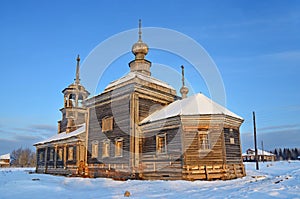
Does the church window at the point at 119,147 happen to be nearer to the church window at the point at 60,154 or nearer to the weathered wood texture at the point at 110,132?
the weathered wood texture at the point at 110,132

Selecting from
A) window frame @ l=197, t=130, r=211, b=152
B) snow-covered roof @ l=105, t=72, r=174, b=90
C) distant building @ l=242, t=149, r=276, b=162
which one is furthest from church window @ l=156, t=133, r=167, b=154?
distant building @ l=242, t=149, r=276, b=162

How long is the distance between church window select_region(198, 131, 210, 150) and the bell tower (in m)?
16.7

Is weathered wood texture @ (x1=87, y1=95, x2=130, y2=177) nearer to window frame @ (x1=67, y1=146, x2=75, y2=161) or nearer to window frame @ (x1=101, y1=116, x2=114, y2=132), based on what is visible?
window frame @ (x1=101, y1=116, x2=114, y2=132)

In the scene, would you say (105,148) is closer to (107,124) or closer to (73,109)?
(107,124)

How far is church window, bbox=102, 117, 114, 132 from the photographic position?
21.6 meters

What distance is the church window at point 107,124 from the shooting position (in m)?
21.6

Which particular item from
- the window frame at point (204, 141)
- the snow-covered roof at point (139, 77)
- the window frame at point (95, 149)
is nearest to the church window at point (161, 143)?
the window frame at point (204, 141)

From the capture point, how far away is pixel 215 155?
57.0 ft

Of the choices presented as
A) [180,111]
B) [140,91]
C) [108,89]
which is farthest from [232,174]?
[108,89]

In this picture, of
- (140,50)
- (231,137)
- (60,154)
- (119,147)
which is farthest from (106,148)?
(140,50)

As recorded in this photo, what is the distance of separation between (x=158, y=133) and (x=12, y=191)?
9.75 meters

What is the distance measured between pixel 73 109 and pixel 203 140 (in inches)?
756

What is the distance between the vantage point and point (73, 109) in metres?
31.8

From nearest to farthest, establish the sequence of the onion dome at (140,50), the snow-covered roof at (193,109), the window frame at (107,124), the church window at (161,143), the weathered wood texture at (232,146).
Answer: the snow-covered roof at (193,109) → the weathered wood texture at (232,146) → the church window at (161,143) → the window frame at (107,124) → the onion dome at (140,50)
